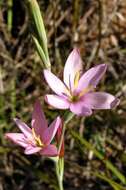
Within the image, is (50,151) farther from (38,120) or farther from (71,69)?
(71,69)

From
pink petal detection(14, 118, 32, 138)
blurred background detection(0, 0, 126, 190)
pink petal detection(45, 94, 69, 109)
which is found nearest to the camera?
pink petal detection(45, 94, 69, 109)

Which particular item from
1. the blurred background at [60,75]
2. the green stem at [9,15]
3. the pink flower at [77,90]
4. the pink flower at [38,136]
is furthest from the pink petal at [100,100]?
the green stem at [9,15]

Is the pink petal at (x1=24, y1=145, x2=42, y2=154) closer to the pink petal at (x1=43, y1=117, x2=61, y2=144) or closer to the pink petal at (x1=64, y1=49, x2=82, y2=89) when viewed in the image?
the pink petal at (x1=43, y1=117, x2=61, y2=144)

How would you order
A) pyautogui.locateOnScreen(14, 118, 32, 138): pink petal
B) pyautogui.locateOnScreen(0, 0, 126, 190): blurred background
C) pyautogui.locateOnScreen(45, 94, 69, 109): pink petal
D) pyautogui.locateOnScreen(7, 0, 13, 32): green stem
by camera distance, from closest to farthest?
pyautogui.locateOnScreen(45, 94, 69, 109): pink petal, pyautogui.locateOnScreen(14, 118, 32, 138): pink petal, pyautogui.locateOnScreen(0, 0, 126, 190): blurred background, pyautogui.locateOnScreen(7, 0, 13, 32): green stem

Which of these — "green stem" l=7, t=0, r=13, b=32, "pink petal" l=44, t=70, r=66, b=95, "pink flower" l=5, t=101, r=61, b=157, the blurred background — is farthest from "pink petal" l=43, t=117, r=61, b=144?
"green stem" l=7, t=0, r=13, b=32

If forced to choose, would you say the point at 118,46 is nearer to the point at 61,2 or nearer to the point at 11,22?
the point at 61,2

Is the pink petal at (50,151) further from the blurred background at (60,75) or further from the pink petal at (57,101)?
the blurred background at (60,75)

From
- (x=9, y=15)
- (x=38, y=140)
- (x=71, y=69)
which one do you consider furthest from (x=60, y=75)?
(x=38, y=140)
